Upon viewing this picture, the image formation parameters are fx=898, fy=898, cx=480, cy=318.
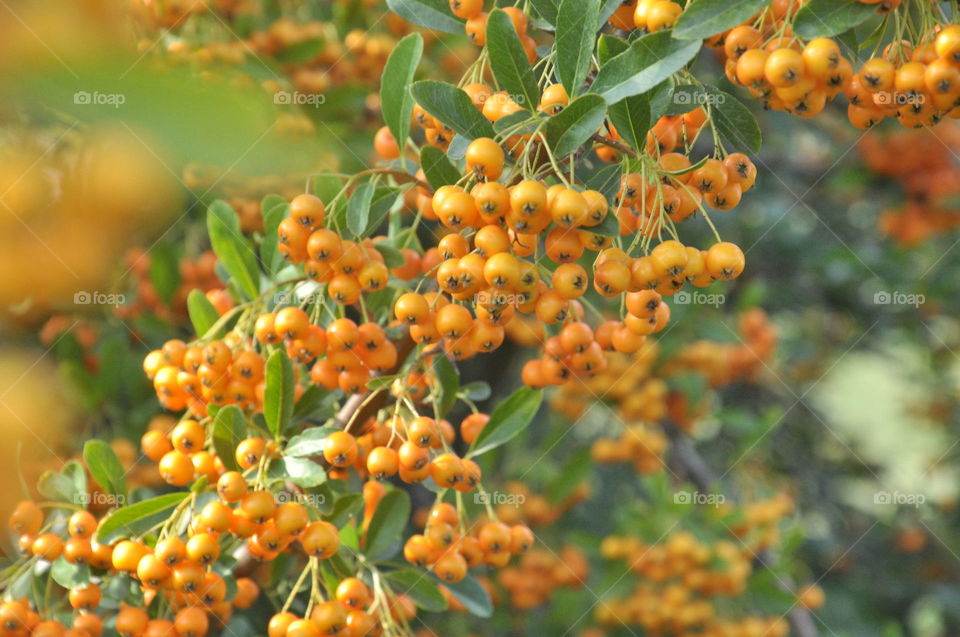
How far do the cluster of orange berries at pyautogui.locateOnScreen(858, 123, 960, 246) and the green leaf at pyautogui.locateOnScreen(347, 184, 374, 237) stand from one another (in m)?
4.27

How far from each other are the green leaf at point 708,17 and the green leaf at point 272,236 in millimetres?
1062

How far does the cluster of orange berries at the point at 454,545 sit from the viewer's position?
215 cm

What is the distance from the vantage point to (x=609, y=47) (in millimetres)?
1592

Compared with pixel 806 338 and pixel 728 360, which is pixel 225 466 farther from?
pixel 806 338

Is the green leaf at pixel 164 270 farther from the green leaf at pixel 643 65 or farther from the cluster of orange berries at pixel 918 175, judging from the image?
the cluster of orange berries at pixel 918 175

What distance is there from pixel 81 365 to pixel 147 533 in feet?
4.33

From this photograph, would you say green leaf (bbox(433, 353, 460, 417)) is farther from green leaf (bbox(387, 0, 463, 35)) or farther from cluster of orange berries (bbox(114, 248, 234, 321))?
cluster of orange berries (bbox(114, 248, 234, 321))

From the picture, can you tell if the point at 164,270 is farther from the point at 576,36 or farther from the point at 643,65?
the point at 643,65

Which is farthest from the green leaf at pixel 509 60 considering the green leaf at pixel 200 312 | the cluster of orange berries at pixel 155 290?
the cluster of orange berries at pixel 155 290

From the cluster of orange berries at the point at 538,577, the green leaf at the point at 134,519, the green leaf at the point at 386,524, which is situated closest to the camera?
the green leaf at the point at 134,519

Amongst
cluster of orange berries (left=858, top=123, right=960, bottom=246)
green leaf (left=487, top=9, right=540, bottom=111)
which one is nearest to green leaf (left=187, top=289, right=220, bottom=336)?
green leaf (left=487, top=9, right=540, bottom=111)

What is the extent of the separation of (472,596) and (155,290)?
1687 millimetres

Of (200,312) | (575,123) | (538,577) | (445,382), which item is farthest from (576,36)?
(538,577)

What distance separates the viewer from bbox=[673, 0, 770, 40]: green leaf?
4.67 ft
